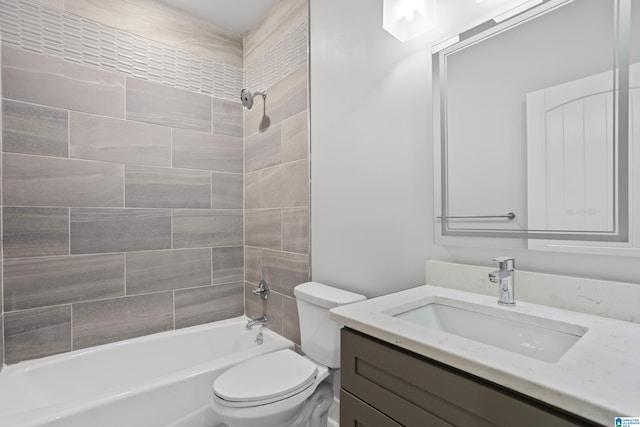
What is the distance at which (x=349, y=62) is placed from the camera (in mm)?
1631

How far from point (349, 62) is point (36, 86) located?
Answer: 1709 millimetres

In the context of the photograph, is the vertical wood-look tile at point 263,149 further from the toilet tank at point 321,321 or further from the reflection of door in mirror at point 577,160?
the reflection of door in mirror at point 577,160

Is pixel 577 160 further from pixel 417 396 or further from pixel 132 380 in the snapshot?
pixel 132 380

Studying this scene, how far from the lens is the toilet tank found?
1444 mm

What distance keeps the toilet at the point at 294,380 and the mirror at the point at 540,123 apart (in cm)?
71

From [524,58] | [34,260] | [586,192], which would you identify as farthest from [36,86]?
[586,192]

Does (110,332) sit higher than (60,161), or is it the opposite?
(60,161)

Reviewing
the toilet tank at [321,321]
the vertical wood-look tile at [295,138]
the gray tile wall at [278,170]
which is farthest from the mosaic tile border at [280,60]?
the toilet tank at [321,321]

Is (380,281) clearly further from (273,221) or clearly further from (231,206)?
(231,206)

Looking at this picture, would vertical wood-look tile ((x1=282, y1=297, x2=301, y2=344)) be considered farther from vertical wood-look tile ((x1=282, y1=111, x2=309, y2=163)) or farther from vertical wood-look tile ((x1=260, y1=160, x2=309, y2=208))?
vertical wood-look tile ((x1=282, y1=111, x2=309, y2=163))

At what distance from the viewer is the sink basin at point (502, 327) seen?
819 millimetres

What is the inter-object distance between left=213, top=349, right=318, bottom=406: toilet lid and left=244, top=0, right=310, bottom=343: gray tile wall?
1.52 feet

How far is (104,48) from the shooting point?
6.34 ft

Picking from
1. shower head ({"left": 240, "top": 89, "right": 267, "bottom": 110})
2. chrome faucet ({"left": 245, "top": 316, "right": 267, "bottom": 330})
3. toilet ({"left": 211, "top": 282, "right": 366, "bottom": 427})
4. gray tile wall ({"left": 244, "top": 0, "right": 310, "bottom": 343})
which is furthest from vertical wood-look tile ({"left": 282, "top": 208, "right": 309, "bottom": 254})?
shower head ({"left": 240, "top": 89, "right": 267, "bottom": 110})
